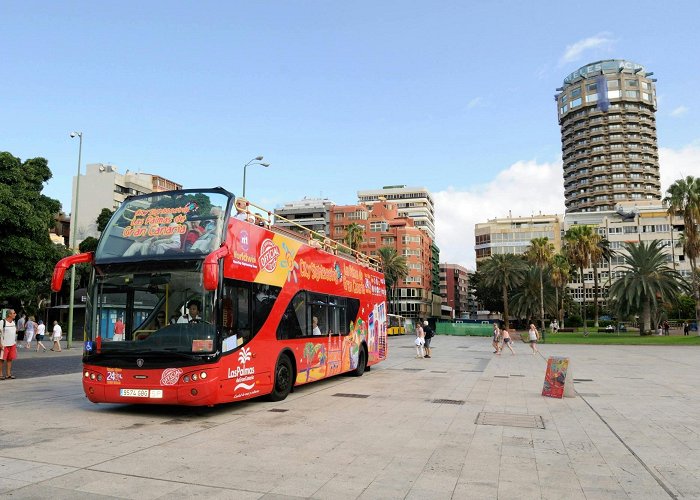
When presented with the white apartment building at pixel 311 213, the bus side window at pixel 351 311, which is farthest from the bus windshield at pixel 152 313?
the white apartment building at pixel 311 213

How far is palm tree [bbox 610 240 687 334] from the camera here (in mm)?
51906

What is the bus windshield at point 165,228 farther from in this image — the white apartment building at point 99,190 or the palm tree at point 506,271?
the white apartment building at point 99,190

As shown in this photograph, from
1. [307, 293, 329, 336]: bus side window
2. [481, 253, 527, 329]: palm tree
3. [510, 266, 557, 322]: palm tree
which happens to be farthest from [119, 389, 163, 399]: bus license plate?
[510, 266, 557, 322]: palm tree

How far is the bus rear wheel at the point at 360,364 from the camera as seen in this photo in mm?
16609

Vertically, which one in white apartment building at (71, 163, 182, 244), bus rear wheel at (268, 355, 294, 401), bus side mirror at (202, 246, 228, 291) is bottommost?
bus rear wheel at (268, 355, 294, 401)

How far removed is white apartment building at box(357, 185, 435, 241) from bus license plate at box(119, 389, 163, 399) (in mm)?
122151

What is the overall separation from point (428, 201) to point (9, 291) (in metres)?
123

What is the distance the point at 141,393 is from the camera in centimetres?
878

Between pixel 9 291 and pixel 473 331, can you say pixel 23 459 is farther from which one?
pixel 473 331

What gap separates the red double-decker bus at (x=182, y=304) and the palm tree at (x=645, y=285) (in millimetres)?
50660

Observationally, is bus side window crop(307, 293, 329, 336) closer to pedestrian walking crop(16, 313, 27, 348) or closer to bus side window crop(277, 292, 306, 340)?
bus side window crop(277, 292, 306, 340)

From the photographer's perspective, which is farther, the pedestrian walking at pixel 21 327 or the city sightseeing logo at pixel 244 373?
the pedestrian walking at pixel 21 327

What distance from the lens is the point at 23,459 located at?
243 inches

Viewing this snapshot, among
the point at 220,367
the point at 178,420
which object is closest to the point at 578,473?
the point at 220,367
